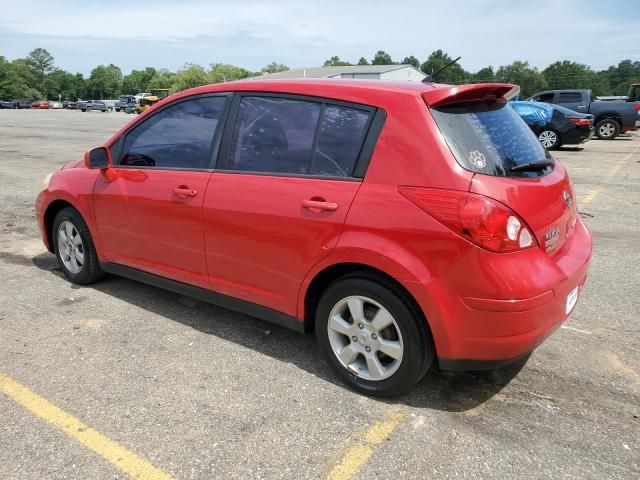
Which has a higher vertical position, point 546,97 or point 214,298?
point 546,97

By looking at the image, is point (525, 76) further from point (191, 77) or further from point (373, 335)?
point (373, 335)

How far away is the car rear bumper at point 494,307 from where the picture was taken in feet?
7.99

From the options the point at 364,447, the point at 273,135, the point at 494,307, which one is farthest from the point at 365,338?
the point at 273,135

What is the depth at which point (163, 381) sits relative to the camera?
10.1 ft

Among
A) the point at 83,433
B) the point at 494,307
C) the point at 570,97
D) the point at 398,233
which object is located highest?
the point at 398,233

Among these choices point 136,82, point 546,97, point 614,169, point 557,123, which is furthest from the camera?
point 136,82

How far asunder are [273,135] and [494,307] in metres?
1.64

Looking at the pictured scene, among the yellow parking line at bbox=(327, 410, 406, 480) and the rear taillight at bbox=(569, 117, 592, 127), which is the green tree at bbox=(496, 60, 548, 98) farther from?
the yellow parking line at bbox=(327, 410, 406, 480)

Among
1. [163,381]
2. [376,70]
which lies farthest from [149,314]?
[376,70]

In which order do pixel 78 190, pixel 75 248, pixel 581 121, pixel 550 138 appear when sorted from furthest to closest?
pixel 550 138, pixel 581 121, pixel 75 248, pixel 78 190

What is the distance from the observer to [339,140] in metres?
2.91

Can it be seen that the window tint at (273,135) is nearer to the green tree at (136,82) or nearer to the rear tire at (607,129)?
the rear tire at (607,129)

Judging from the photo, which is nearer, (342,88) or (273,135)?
(342,88)

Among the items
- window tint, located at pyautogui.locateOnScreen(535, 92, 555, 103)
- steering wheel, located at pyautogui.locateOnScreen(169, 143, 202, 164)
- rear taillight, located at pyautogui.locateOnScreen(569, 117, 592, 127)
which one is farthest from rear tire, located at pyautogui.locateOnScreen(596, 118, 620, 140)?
steering wheel, located at pyautogui.locateOnScreen(169, 143, 202, 164)
